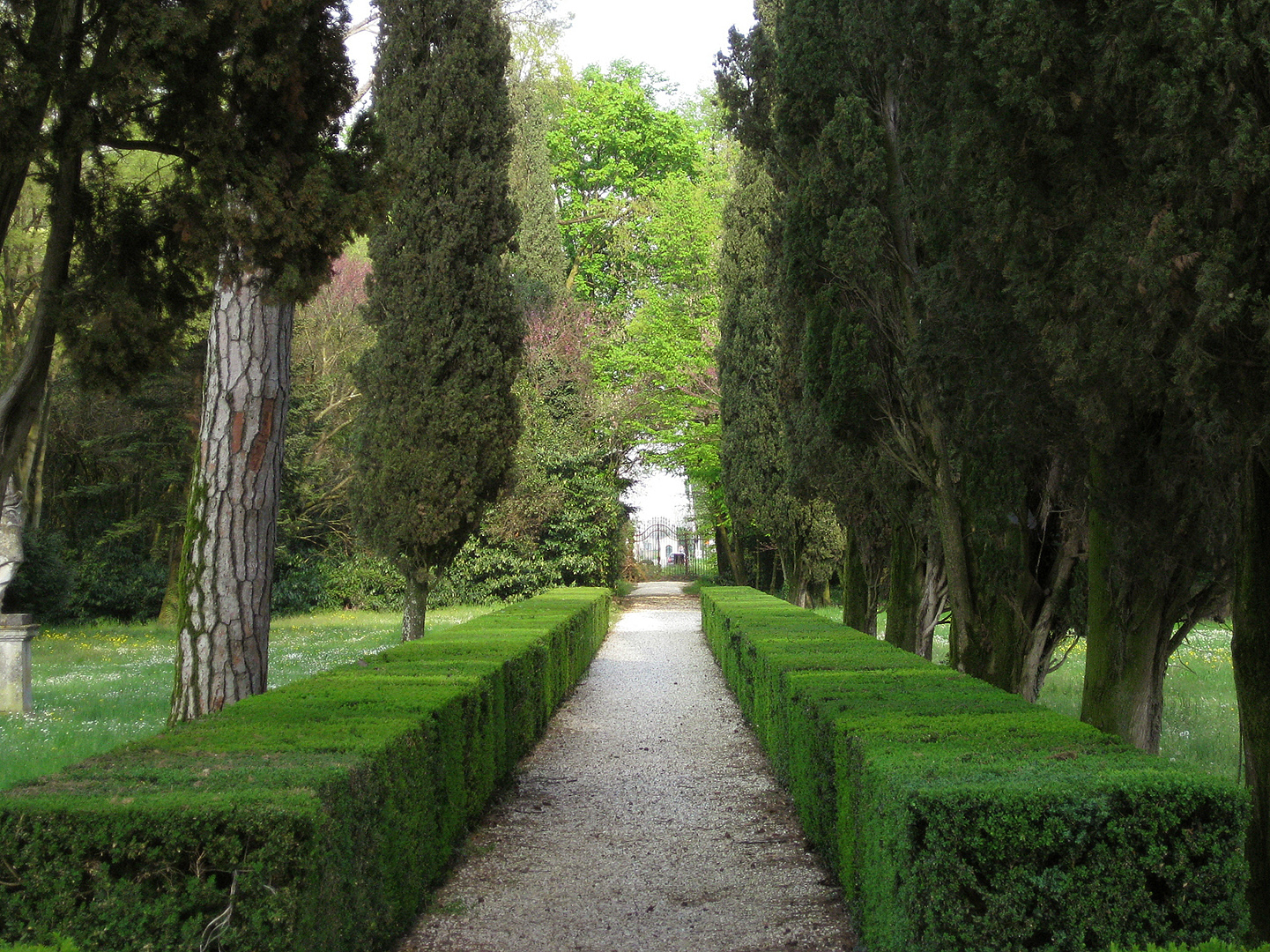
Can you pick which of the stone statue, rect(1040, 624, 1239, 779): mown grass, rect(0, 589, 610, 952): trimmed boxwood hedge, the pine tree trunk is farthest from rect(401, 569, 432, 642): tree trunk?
rect(1040, 624, 1239, 779): mown grass

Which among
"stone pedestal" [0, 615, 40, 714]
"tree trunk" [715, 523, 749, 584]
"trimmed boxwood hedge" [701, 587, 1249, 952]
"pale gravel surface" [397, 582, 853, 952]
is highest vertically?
"tree trunk" [715, 523, 749, 584]

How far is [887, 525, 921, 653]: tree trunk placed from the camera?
1015 cm

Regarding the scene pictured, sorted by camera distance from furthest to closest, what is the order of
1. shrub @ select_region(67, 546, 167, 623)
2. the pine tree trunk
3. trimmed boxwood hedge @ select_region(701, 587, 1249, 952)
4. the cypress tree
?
shrub @ select_region(67, 546, 167, 623)
the cypress tree
the pine tree trunk
trimmed boxwood hedge @ select_region(701, 587, 1249, 952)

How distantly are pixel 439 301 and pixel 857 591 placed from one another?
6.17 meters

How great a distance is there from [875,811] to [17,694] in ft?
29.3

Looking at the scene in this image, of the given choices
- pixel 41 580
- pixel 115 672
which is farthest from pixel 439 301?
pixel 41 580

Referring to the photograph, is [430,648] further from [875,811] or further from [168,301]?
[875,811]

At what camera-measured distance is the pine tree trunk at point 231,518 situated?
238 inches

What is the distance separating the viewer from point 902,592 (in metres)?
10.4

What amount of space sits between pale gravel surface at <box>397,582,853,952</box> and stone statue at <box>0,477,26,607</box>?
6.14m

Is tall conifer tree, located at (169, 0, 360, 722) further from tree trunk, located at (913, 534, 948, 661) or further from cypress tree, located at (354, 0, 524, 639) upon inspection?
tree trunk, located at (913, 534, 948, 661)

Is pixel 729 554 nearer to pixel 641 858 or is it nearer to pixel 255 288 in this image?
pixel 641 858

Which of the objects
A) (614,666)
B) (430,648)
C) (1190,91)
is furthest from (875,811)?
(614,666)

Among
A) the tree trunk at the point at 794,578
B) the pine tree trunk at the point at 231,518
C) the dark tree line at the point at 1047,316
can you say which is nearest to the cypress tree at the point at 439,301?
the dark tree line at the point at 1047,316
